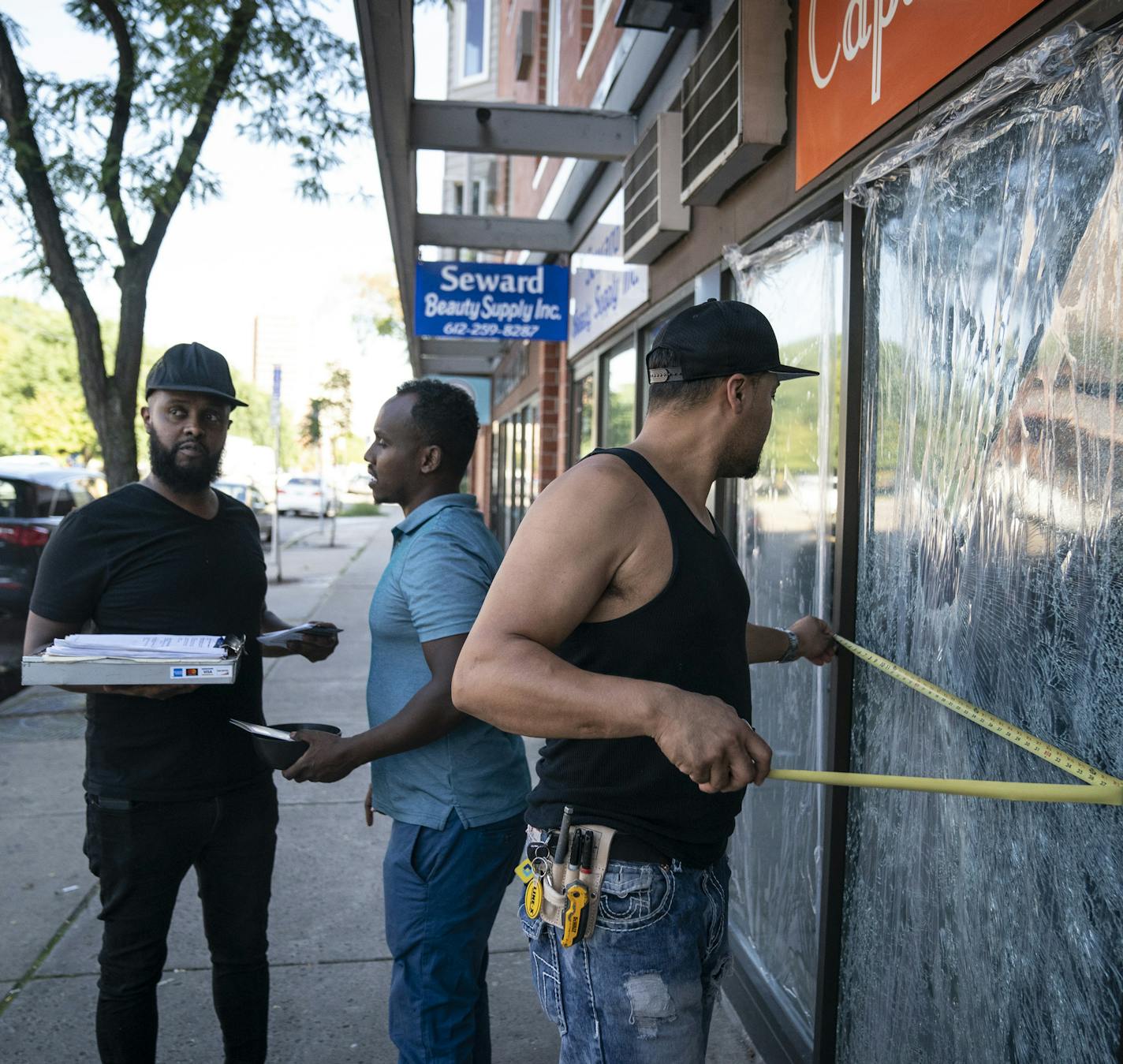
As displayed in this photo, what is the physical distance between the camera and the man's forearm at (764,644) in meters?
2.52

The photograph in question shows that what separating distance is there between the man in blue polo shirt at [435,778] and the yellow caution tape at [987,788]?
0.91 metres

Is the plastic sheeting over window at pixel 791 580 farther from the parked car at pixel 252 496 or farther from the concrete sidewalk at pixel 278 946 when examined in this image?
the parked car at pixel 252 496

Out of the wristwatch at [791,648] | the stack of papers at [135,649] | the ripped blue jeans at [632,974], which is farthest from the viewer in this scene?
the wristwatch at [791,648]

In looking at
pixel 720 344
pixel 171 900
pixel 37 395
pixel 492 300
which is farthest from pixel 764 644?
pixel 37 395

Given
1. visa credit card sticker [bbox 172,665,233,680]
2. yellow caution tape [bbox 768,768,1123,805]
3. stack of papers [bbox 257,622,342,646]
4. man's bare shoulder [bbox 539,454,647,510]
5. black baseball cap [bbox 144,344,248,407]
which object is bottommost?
yellow caution tape [bbox 768,768,1123,805]

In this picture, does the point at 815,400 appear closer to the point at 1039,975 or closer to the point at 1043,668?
the point at 1043,668

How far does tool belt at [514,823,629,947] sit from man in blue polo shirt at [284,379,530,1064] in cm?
57

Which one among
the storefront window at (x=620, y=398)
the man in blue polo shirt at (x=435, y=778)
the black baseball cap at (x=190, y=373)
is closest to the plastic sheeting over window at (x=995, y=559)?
the man in blue polo shirt at (x=435, y=778)

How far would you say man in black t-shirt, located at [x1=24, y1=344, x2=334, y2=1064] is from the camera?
2.65 metres

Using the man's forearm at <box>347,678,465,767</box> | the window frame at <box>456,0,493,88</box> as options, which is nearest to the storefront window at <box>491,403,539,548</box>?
the window frame at <box>456,0,493,88</box>

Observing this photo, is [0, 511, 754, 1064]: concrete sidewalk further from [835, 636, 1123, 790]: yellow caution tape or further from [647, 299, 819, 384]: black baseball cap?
[647, 299, 819, 384]: black baseball cap

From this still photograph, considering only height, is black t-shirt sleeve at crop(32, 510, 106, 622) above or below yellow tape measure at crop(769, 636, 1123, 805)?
above

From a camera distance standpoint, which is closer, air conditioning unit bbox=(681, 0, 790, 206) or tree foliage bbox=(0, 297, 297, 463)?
air conditioning unit bbox=(681, 0, 790, 206)

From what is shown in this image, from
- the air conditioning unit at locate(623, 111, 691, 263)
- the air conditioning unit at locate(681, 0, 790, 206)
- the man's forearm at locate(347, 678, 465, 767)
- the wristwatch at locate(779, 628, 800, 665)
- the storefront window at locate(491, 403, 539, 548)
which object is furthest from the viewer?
the storefront window at locate(491, 403, 539, 548)
